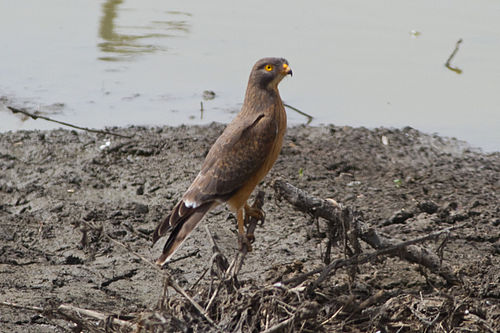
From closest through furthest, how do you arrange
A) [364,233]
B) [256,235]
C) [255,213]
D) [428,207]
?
[364,233], [255,213], [256,235], [428,207]

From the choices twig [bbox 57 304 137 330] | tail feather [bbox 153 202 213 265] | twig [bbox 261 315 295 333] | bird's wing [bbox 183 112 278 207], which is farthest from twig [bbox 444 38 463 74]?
twig [bbox 57 304 137 330]

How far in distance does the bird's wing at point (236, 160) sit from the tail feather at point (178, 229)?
0.10 metres

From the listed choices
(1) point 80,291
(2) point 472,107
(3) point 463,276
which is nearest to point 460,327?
(3) point 463,276

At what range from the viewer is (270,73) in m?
5.60

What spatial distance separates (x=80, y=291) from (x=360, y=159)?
123 inches

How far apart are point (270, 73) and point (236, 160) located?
2.22 ft

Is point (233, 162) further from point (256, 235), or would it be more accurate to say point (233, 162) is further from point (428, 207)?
point (428, 207)

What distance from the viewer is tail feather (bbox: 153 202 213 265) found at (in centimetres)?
480

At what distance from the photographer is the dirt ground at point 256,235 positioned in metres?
4.52

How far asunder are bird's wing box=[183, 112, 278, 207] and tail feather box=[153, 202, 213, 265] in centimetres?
10

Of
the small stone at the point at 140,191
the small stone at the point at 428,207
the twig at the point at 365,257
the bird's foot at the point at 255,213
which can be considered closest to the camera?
the twig at the point at 365,257

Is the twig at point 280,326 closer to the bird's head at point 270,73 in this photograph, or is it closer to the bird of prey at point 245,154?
the bird of prey at point 245,154

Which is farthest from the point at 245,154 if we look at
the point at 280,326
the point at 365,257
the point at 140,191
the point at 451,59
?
the point at 451,59

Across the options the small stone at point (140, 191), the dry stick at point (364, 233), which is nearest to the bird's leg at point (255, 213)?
the dry stick at point (364, 233)
